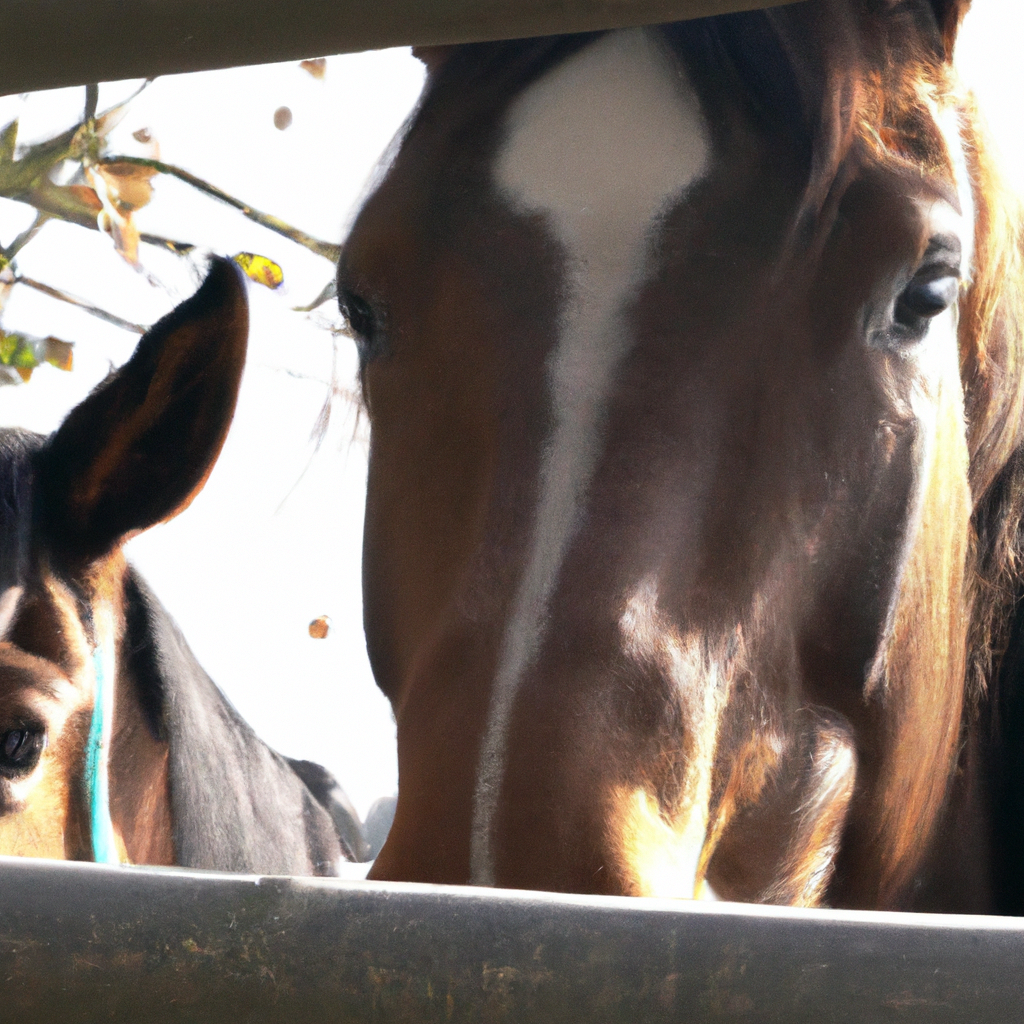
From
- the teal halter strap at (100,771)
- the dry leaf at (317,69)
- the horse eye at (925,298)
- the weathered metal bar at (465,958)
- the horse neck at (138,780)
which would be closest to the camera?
the weathered metal bar at (465,958)

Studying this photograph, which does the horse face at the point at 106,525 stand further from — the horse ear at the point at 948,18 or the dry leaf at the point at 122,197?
the horse ear at the point at 948,18

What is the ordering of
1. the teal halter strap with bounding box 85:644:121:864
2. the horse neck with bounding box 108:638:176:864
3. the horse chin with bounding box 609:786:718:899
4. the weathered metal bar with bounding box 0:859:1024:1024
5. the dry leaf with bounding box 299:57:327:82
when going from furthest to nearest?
the horse neck with bounding box 108:638:176:864 → the teal halter strap with bounding box 85:644:121:864 → the dry leaf with bounding box 299:57:327:82 → the horse chin with bounding box 609:786:718:899 → the weathered metal bar with bounding box 0:859:1024:1024

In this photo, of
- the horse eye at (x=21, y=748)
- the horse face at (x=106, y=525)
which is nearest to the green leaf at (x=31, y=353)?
the horse face at (x=106, y=525)

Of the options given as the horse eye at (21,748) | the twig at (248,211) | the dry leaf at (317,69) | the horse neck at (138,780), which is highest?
the dry leaf at (317,69)

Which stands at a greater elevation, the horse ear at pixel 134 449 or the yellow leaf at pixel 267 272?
the yellow leaf at pixel 267 272

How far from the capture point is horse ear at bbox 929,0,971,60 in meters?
0.76

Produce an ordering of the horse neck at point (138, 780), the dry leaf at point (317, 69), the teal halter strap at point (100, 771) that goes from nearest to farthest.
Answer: the dry leaf at point (317, 69) < the teal halter strap at point (100, 771) < the horse neck at point (138, 780)

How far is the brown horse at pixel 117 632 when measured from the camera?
1.05 meters

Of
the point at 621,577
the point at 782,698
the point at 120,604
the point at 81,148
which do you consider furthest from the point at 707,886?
the point at 120,604

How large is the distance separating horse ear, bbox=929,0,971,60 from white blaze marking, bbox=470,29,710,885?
0.78 ft

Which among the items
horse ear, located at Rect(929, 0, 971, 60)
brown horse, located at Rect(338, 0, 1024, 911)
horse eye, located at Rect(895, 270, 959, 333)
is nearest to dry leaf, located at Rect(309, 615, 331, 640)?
brown horse, located at Rect(338, 0, 1024, 911)

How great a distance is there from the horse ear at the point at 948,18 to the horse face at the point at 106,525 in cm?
65

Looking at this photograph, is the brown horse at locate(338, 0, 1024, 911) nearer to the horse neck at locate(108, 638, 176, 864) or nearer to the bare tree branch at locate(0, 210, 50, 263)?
the bare tree branch at locate(0, 210, 50, 263)

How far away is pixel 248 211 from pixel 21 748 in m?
0.55
